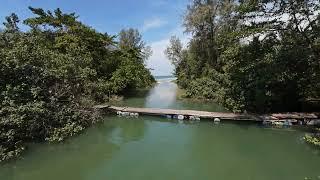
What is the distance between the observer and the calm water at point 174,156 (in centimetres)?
1024

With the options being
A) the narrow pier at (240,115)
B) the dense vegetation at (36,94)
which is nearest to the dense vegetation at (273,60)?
the narrow pier at (240,115)

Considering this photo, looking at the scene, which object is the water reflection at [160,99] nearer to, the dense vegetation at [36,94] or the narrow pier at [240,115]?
the narrow pier at [240,115]

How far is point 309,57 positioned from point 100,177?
39.0 ft

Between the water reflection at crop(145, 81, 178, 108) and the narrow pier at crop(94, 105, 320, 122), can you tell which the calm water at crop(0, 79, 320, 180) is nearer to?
the narrow pier at crop(94, 105, 320, 122)

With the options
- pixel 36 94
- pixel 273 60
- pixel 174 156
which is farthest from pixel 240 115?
pixel 36 94

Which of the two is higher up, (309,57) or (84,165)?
(309,57)

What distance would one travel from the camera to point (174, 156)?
40.2 feet

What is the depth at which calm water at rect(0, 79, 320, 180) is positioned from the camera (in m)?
10.2

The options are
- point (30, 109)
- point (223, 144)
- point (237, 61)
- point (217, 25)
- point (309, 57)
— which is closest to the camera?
point (30, 109)

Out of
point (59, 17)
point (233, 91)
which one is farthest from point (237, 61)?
point (59, 17)

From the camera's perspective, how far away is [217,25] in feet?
102

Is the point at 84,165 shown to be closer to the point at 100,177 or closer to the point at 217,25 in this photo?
the point at 100,177

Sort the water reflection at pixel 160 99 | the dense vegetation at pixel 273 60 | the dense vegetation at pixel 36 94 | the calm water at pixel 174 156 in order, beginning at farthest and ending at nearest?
the water reflection at pixel 160 99
the dense vegetation at pixel 273 60
the dense vegetation at pixel 36 94
the calm water at pixel 174 156

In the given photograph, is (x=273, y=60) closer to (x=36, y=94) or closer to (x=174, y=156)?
(x=174, y=156)
